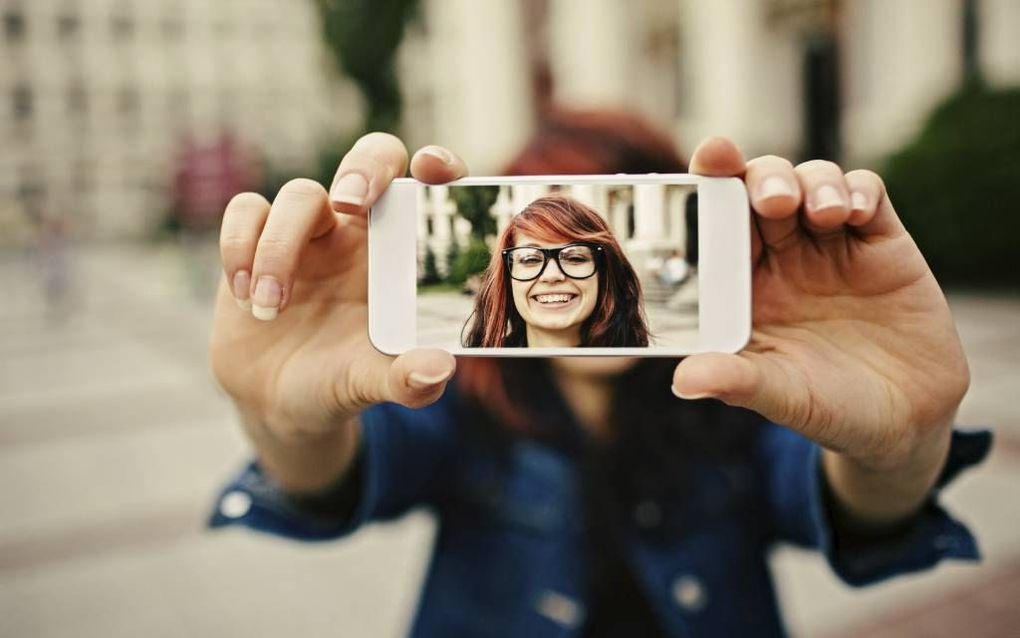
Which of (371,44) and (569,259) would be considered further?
(371,44)

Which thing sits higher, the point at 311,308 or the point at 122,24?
the point at 122,24

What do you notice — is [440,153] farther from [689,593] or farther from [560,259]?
[689,593]

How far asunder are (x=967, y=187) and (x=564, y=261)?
767 centimetres

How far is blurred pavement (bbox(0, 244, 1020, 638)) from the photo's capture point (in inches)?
111

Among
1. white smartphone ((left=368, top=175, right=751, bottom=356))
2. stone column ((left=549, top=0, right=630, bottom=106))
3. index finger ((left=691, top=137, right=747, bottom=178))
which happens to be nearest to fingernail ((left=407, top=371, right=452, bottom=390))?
white smartphone ((left=368, top=175, right=751, bottom=356))

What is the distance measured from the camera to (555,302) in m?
1.05

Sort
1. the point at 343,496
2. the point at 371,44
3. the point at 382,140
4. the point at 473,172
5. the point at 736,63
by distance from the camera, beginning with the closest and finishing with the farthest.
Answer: the point at 382,140, the point at 343,496, the point at 736,63, the point at 473,172, the point at 371,44

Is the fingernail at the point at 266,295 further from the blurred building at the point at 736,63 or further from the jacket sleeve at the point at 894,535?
the blurred building at the point at 736,63

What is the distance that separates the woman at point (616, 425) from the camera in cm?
99

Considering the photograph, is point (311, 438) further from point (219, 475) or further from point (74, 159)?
point (74, 159)

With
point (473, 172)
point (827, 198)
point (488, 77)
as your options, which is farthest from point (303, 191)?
point (488, 77)

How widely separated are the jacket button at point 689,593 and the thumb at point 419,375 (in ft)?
2.63

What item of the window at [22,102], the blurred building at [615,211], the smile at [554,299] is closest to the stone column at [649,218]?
the blurred building at [615,211]

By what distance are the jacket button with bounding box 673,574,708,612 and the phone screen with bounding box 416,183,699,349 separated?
685 mm
